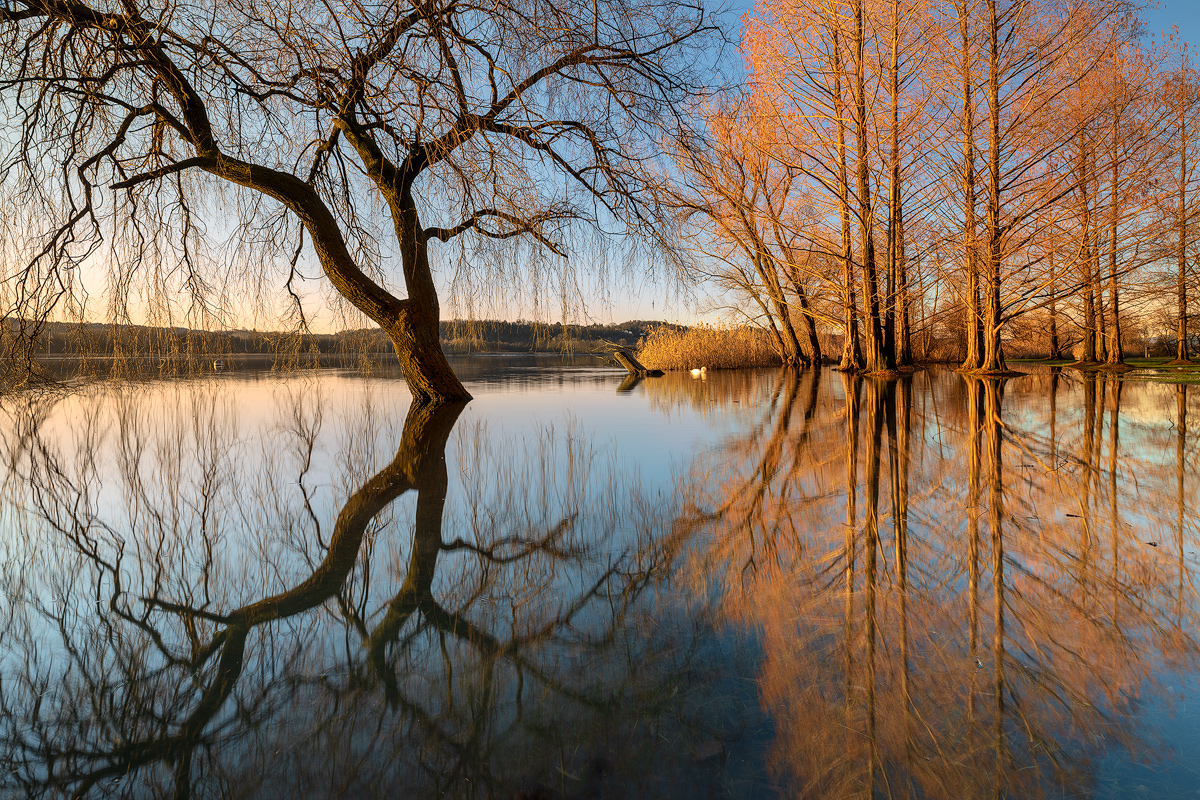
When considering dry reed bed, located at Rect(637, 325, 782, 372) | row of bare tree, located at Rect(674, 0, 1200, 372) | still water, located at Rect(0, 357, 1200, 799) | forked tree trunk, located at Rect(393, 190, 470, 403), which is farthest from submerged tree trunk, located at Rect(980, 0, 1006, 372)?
forked tree trunk, located at Rect(393, 190, 470, 403)

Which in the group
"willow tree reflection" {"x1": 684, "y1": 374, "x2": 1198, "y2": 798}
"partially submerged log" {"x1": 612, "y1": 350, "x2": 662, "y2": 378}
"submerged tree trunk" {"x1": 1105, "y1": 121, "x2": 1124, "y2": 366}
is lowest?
"willow tree reflection" {"x1": 684, "y1": 374, "x2": 1198, "y2": 798}

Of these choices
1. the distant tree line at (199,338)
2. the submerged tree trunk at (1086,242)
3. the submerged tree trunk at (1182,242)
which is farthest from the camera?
the submerged tree trunk at (1182,242)

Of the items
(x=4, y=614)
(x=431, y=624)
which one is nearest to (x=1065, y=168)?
(x=431, y=624)

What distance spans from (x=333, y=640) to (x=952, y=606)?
1.59 metres

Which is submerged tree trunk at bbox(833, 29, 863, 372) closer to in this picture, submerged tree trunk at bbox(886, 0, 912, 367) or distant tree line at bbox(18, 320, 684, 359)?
submerged tree trunk at bbox(886, 0, 912, 367)

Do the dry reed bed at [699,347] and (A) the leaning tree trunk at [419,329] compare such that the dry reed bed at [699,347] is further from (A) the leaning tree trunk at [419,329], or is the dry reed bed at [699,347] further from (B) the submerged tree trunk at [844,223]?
(A) the leaning tree trunk at [419,329]

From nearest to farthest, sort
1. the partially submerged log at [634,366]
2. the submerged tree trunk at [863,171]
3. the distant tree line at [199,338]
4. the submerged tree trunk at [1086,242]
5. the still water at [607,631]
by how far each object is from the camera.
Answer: the still water at [607,631] < the distant tree line at [199,338] < the submerged tree trunk at [1086,242] < the submerged tree trunk at [863,171] < the partially submerged log at [634,366]

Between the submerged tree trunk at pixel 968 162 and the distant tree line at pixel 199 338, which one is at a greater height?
the submerged tree trunk at pixel 968 162

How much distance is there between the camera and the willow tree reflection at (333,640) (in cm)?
106

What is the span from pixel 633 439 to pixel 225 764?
147 inches

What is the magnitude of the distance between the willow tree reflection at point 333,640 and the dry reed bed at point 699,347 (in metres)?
14.1

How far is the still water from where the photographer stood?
104 cm

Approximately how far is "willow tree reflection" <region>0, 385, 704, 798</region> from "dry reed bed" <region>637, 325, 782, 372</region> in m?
14.1

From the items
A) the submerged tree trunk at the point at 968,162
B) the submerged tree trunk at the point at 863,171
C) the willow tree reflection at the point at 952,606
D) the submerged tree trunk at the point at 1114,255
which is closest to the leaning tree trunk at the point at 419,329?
the willow tree reflection at the point at 952,606
